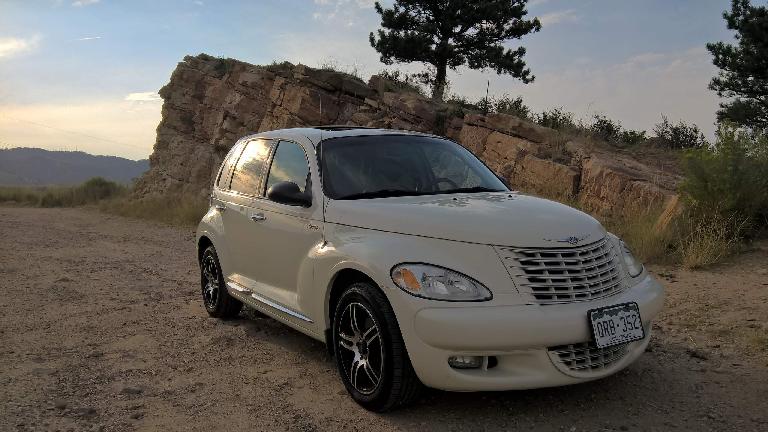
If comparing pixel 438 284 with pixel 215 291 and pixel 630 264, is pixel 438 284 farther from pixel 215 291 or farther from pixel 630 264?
pixel 215 291

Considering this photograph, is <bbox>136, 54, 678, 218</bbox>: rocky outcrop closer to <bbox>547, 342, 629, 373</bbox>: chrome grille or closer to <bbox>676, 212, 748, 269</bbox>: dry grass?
<bbox>676, 212, 748, 269</bbox>: dry grass

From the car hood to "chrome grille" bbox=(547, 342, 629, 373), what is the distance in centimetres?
57

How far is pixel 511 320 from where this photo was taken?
135 inches

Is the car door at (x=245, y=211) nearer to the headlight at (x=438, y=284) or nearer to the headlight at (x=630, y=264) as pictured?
the headlight at (x=438, y=284)

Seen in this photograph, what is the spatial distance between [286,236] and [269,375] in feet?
3.29

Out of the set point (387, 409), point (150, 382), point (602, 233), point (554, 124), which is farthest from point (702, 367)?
point (554, 124)

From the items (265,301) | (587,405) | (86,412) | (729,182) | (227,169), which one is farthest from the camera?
(729,182)

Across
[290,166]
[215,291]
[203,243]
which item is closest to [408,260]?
[290,166]

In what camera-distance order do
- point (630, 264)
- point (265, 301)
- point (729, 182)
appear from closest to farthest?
point (630, 264) < point (265, 301) < point (729, 182)

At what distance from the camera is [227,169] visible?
6.28 metres

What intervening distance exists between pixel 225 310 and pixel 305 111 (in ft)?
41.2

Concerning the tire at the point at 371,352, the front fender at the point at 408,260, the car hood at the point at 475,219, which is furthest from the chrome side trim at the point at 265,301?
the car hood at the point at 475,219

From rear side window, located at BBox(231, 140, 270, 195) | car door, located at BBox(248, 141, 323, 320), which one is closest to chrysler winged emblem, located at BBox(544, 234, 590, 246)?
car door, located at BBox(248, 141, 323, 320)

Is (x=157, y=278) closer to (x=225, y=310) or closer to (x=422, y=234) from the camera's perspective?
(x=225, y=310)
